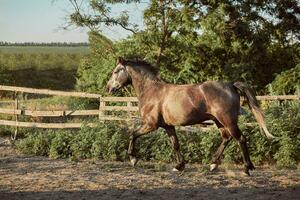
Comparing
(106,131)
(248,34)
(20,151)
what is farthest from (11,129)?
(248,34)

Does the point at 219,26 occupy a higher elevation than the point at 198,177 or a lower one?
higher

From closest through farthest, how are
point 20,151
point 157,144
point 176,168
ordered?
point 176,168, point 157,144, point 20,151

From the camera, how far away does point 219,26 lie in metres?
18.5

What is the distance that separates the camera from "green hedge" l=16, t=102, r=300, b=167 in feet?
35.2

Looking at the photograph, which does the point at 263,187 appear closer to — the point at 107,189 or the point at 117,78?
the point at 107,189

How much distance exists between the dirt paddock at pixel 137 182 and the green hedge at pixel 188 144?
659 mm

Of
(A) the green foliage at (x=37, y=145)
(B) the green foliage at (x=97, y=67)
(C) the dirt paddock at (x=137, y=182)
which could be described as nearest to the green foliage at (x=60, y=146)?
(A) the green foliage at (x=37, y=145)

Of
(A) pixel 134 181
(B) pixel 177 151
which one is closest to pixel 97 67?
(B) pixel 177 151

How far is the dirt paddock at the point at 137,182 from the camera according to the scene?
759cm

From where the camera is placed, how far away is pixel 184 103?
9.15 meters

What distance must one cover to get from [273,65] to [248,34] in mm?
2337

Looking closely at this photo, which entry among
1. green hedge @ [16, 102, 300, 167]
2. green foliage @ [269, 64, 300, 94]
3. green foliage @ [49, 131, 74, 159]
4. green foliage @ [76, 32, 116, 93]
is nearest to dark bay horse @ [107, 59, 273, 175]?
green hedge @ [16, 102, 300, 167]

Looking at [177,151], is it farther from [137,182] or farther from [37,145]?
[37,145]

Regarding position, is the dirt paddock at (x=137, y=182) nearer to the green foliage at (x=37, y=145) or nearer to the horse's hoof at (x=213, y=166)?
the horse's hoof at (x=213, y=166)
